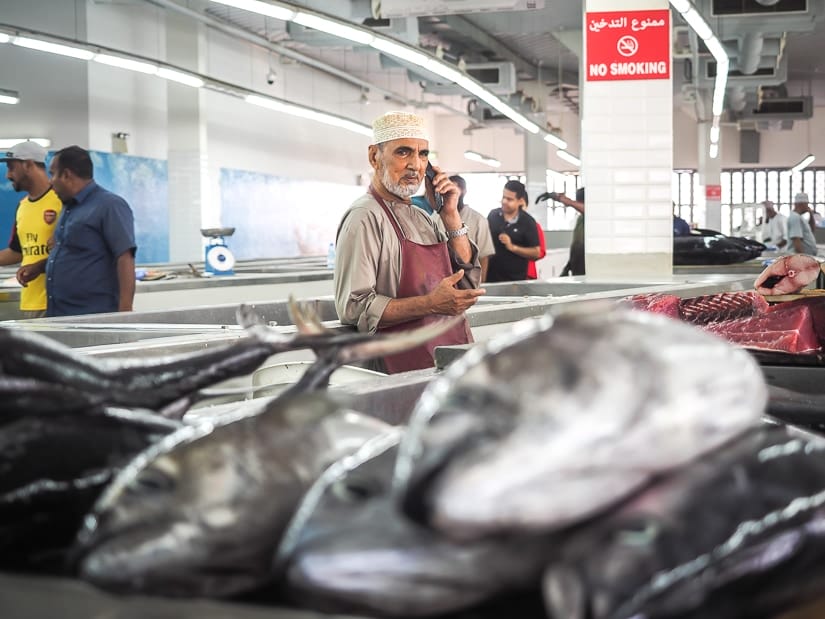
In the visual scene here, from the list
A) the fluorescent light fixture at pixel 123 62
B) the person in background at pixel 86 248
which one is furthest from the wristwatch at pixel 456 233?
the fluorescent light fixture at pixel 123 62

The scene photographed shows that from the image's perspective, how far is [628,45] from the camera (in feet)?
25.3

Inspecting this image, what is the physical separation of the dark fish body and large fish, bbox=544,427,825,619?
0.41 metres

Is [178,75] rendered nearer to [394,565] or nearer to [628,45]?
[628,45]

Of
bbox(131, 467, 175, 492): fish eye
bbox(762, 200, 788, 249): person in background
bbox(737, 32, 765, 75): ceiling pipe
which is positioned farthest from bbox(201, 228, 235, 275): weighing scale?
bbox(762, 200, 788, 249): person in background

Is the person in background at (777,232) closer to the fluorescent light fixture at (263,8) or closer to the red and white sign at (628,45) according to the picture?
the red and white sign at (628,45)

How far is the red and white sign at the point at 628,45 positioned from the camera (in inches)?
302

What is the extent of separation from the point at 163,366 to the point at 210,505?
0.27 metres

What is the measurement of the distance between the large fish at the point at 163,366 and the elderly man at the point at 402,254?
1917 millimetres

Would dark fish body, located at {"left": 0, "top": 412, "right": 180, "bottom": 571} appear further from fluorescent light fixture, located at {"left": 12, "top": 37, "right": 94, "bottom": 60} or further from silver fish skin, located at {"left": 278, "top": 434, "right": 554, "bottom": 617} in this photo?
fluorescent light fixture, located at {"left": 12, "top": 37, "right": 94, "bottom": 60}

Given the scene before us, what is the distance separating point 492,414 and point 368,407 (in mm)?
791

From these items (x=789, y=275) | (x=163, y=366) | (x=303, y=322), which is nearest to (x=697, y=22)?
(x=789, y=275)

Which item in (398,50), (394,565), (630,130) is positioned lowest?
(394,565)

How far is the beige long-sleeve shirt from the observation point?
3180mm

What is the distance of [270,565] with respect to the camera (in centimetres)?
74
